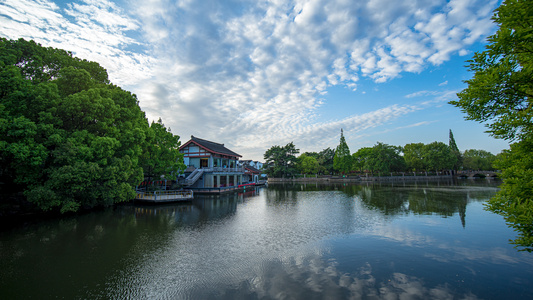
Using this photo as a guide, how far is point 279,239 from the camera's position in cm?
1257

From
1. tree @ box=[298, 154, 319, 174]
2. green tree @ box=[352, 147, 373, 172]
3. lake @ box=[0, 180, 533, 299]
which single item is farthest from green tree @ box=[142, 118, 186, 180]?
green tree @ box=[352, 147, 373, 172]

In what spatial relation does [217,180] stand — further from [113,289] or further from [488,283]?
[488,283]

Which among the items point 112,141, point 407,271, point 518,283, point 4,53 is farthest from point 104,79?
point 518,283

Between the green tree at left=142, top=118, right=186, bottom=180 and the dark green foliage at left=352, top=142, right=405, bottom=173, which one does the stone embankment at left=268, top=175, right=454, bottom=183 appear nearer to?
the dark green foliage at left=352, top=142, right=405, bottom=173

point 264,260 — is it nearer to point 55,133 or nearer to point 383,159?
point 55,133

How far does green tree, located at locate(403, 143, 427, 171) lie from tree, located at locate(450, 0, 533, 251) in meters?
82.1

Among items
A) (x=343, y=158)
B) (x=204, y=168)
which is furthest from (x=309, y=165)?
(x=204, y=168)

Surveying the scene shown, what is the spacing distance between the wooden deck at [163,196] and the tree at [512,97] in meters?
25.7

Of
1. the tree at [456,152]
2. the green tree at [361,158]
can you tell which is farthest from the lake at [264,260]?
the tree at [456,152]

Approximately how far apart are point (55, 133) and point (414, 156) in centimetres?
9201

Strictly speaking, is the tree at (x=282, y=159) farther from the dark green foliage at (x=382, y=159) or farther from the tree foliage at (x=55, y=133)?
the tree foliage at (x=55, y=133)

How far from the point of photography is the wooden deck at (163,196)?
79.0ft

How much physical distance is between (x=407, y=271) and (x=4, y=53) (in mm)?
25699

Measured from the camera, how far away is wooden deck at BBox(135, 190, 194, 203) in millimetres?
24078
